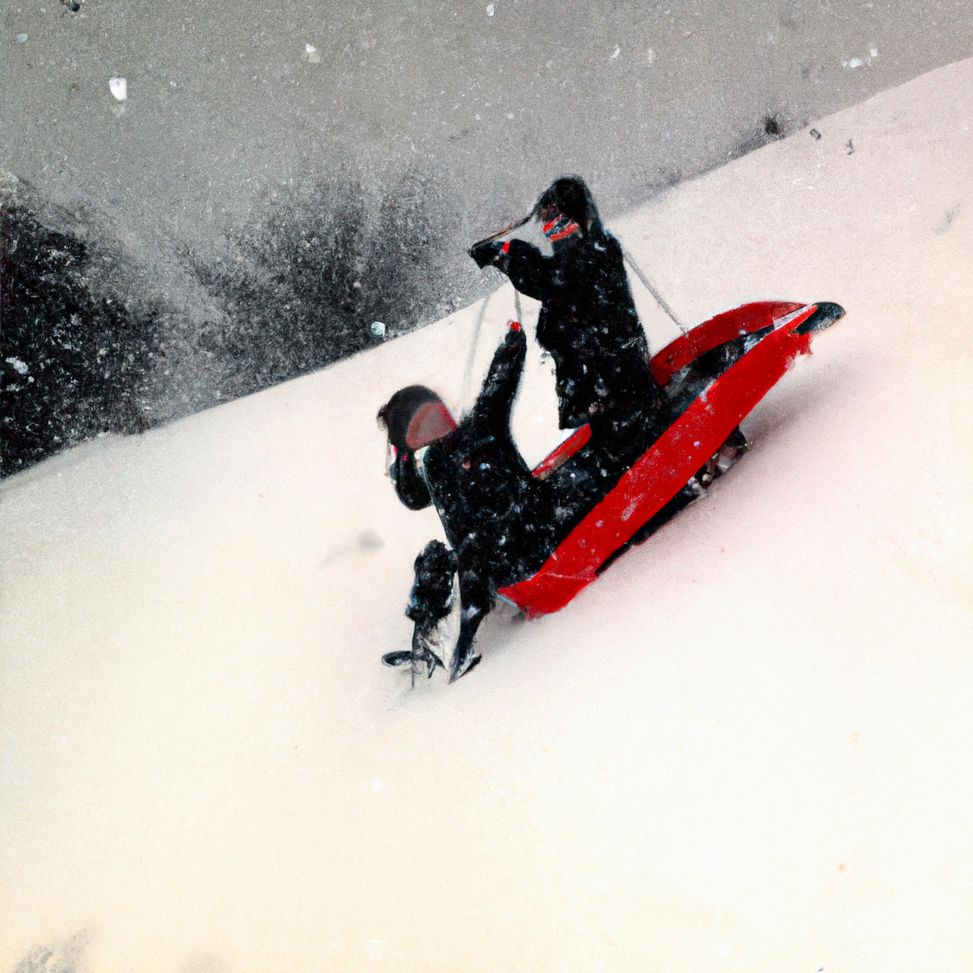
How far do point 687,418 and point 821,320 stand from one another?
0.40 m

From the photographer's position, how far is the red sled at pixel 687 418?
142 cm

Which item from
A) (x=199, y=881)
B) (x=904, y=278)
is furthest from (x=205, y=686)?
(x=904, y=278)

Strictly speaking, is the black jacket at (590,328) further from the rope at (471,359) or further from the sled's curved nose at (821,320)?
the sled's curved nose at (821,320)

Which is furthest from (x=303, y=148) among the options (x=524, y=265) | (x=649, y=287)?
(x=649, y=287)

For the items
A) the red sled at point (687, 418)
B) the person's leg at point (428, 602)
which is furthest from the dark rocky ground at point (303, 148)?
the person's leg at point (428, 602)

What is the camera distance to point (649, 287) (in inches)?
60.8

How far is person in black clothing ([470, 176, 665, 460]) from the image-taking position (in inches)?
57.6

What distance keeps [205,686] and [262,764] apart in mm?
248

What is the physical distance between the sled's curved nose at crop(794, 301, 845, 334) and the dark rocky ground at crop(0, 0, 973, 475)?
18.2 inches

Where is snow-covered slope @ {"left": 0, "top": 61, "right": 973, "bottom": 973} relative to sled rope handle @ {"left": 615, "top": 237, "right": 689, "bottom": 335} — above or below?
below

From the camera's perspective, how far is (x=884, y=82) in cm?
153

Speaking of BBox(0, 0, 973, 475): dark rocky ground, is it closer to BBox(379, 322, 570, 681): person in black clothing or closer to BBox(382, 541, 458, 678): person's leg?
BBox(379, 322, 570, 681): person in black clothing

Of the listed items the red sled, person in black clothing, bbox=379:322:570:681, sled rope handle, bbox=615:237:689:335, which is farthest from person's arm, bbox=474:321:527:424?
sled rope handle, bbox=615:237:689:335

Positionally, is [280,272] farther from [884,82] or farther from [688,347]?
[884,82]
